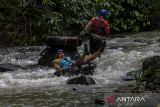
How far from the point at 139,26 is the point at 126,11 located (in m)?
0.89

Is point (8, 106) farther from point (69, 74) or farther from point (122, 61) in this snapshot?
point (122, 61)

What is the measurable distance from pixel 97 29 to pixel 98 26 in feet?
0.29

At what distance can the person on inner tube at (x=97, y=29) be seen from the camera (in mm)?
11562

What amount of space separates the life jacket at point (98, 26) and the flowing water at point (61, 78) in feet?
3.11

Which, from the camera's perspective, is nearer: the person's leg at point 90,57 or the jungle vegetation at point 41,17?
the person's leg at point 90,57

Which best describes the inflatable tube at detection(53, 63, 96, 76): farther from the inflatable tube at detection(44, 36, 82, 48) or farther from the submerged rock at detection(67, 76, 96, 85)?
the inflatable tube at detection(44, 36, 82, 48)

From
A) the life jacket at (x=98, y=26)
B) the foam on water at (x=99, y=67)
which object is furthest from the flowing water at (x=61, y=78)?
the life jacket at (x=98, y=26)

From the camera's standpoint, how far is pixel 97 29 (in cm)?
1168

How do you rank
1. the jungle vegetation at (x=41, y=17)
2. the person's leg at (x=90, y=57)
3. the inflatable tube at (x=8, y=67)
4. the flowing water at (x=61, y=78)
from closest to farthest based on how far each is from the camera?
the flowing water at (x=61, y=78) < the person's leg at (x=90, y=57) < the inflatable tube at (x=8, y=67) < the jungle vegetation at (x=41, y=17)

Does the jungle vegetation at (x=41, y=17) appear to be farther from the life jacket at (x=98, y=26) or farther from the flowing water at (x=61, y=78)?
the life jacket at (x=98, y=26)

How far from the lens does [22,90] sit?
9.32 metres

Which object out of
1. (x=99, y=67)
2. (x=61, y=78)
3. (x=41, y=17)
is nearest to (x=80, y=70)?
(x=61, y=78)

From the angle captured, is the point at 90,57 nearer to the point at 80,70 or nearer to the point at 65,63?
the point at 80,70

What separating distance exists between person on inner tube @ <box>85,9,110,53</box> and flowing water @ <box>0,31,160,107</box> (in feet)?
2.23
